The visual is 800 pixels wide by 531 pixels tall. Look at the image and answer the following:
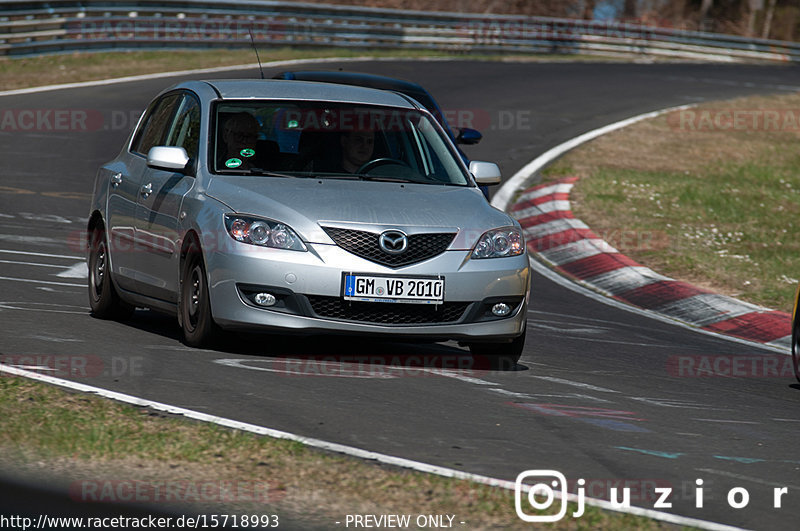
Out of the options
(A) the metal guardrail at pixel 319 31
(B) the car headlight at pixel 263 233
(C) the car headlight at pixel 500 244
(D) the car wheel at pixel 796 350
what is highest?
(B) the car headlight at pixel 263 233

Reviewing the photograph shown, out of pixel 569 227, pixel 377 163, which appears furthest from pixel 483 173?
pixel 569 227

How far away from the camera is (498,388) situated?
7.38m

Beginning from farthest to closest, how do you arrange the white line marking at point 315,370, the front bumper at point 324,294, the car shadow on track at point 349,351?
1. the car shadow on track at point 349,351
2. the front bumper at point 324,294
3. the white line marking at point 315,370

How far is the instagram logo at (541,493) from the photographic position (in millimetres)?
4742

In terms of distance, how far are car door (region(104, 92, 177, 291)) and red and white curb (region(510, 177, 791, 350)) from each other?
15.8 feet

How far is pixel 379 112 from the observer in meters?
9.06

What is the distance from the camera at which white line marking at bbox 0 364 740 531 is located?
192 inches

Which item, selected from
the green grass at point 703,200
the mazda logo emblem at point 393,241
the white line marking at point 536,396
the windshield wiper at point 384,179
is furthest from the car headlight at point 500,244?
the green grass at point 703,200

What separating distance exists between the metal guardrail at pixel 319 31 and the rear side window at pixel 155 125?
52.1ft

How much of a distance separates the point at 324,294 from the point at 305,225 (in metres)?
0.39

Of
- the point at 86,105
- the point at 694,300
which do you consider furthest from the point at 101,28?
the point at 694,300

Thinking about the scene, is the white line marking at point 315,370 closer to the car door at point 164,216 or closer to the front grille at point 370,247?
the front grille at point 370,247

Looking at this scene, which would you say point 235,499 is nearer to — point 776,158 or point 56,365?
point 56,365

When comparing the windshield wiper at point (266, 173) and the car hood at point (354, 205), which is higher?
the windshield wiper at point (266, 173)
